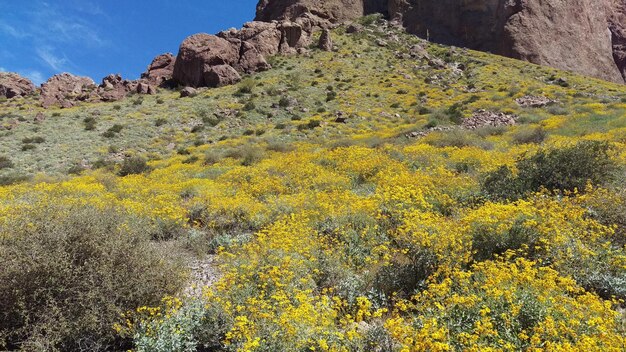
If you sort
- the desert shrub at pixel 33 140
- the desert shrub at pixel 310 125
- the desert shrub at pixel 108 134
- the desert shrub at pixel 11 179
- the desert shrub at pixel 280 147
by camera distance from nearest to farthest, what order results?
the desert shrub at pixel 11 179 → the desert shrub at pixel 280 147 → the desert shrub at pixel 33 140 → the desert shrub at pixel 108 134 → the desert shrub at pixel 310 125

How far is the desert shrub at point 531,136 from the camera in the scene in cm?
1627

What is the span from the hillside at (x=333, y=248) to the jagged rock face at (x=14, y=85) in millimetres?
25898

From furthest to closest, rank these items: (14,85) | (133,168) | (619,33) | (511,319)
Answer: (619,33)
(14,85)
(133,168)
(511,319)

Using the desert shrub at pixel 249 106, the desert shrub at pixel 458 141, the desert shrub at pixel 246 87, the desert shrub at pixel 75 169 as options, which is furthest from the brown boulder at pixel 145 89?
the desert shrub at pixel 458 141

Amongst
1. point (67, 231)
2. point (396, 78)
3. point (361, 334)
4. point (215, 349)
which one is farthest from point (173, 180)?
point (396, 78)

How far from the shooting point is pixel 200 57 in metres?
39.9

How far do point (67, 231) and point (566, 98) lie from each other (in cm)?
3414

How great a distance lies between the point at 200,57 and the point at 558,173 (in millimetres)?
36582

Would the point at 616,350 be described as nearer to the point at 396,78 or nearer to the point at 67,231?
the point at 67,231

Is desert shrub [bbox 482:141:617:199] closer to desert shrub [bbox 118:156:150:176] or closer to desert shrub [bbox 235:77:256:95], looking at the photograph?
desert shrub [bbox 118:156:150:176]

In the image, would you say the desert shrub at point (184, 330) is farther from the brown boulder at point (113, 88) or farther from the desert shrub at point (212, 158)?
the brown boulder at point (113, 88)

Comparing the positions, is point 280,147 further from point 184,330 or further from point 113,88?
point 113,88

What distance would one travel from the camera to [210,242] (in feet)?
26.5

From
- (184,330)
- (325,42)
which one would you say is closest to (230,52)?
(325,42)
